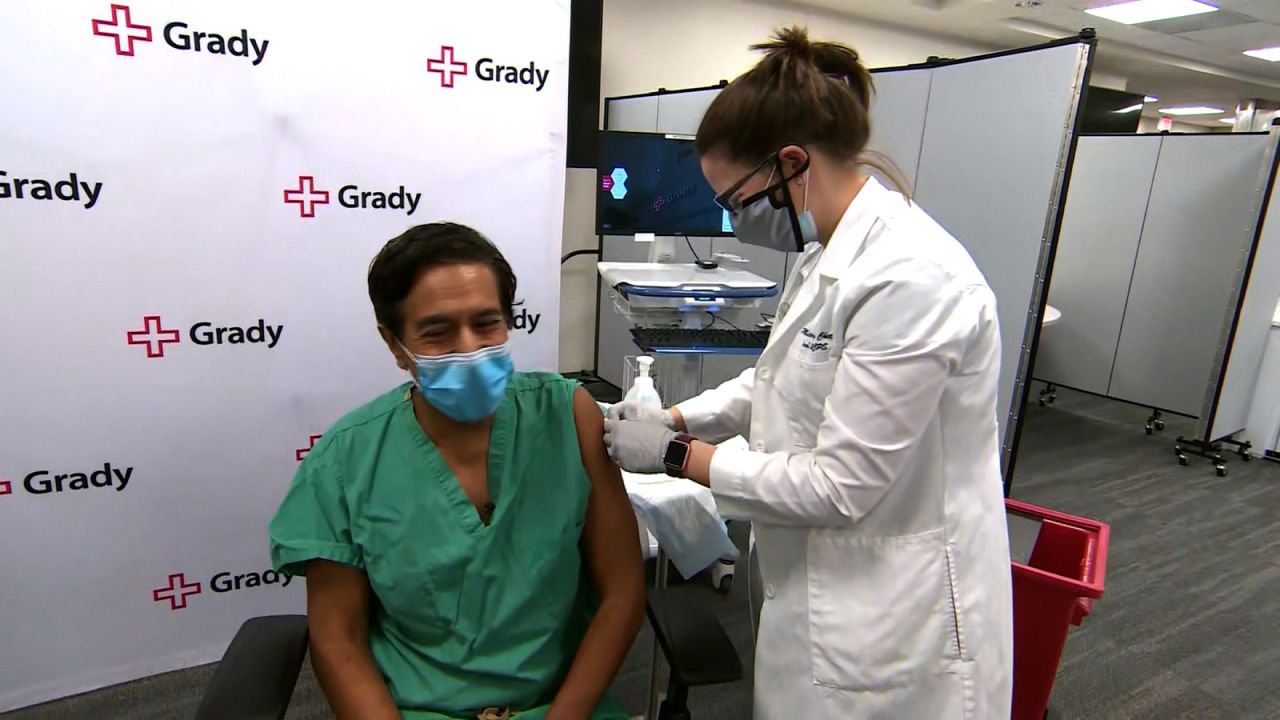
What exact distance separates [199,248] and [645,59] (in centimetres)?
340

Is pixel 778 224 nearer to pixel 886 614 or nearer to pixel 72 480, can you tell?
pixel 886 614

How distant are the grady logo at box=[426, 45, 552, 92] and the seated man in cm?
76

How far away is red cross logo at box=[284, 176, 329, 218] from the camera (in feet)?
5.60

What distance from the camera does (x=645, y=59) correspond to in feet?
14.5

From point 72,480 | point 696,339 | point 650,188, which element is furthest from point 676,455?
point 72,480

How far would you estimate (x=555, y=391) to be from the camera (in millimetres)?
1287

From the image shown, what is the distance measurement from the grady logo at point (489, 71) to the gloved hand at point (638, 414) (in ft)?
A: 3.32

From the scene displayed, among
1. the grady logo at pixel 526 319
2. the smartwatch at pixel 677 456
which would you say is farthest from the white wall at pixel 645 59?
the smartwatch at pixel 677 456

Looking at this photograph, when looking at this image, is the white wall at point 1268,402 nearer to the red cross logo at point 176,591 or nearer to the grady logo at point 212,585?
the grady logo at point 212,585

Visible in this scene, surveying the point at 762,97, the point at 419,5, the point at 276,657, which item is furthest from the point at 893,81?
the point at 276,657

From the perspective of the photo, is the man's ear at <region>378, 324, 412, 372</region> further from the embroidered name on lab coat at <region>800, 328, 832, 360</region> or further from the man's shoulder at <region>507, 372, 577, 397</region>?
the embroidered name on lab coat at <region>800, 328, 832, 360</region>

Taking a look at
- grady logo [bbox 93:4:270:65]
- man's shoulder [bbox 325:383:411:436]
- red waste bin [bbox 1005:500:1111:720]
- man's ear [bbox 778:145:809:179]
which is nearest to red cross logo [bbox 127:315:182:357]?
grady logo [bbox 93:4:270:65]

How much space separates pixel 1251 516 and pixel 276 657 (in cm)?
408

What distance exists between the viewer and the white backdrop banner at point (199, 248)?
1.52 m
